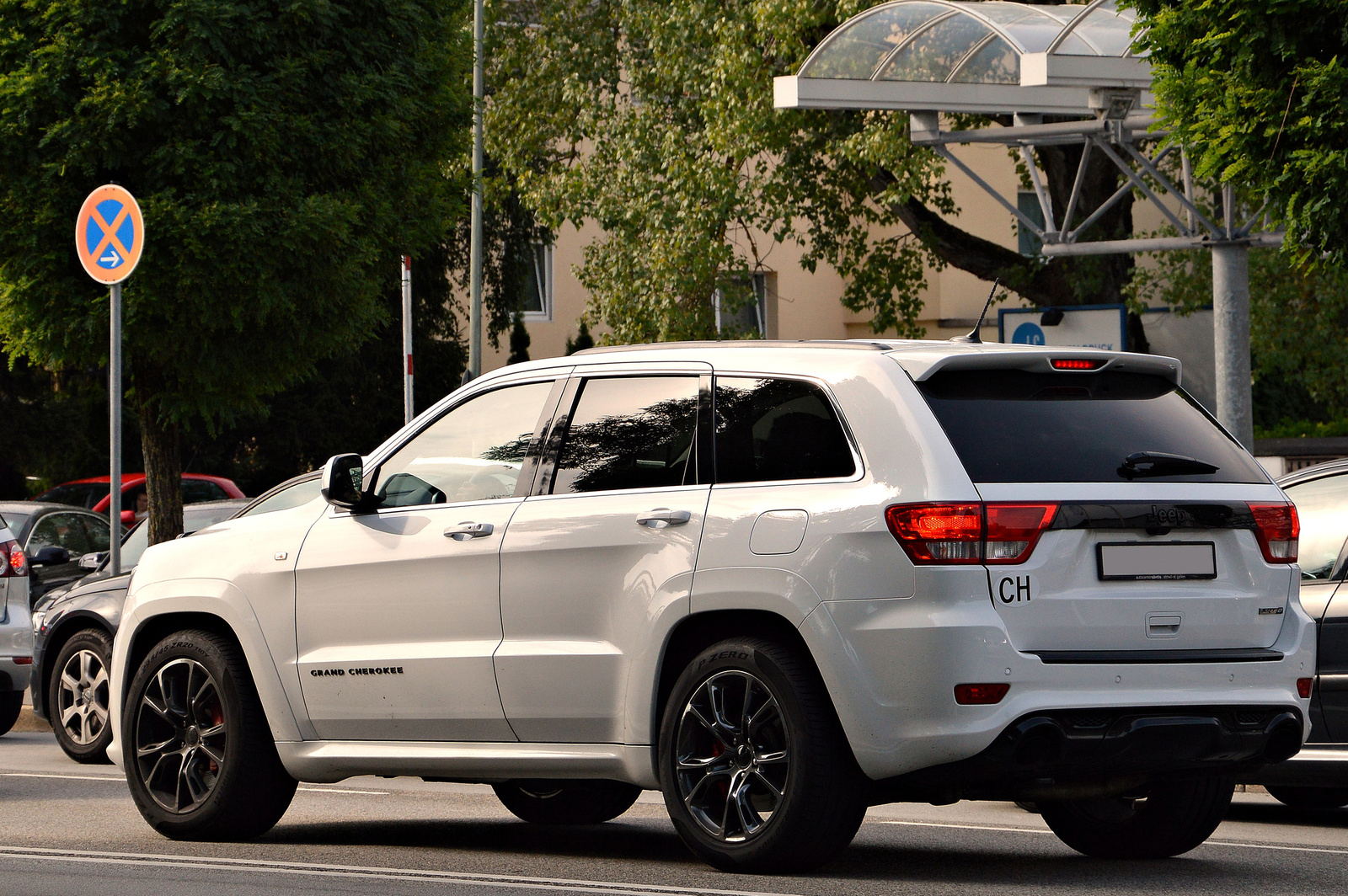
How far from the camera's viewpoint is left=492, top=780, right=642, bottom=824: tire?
8531mm

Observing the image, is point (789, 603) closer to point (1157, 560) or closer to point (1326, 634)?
point (1157, 560)

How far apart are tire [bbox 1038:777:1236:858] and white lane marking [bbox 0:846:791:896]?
5.28ft

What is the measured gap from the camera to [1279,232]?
56.5 feet

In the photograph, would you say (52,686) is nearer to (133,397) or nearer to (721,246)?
(133,397)

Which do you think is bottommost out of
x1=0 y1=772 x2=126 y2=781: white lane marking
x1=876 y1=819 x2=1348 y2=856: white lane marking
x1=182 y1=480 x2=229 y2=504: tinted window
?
x1=0 y1=772 x2=126 y2=781: white lane marking

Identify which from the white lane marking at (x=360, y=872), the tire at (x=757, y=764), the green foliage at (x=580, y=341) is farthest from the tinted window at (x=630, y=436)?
the green foliage at (x=580, y=341)

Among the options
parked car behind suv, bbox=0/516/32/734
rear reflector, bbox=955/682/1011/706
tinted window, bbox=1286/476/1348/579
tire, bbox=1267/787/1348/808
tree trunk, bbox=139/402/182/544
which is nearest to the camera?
rear reflector, bbox=955/682/1011/706

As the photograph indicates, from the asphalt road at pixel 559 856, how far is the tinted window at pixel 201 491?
57.1 ft

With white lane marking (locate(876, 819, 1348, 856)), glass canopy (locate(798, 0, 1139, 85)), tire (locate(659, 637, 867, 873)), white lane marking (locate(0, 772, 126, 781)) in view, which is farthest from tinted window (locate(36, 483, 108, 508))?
tire (locate(659, 637, 867, 873))

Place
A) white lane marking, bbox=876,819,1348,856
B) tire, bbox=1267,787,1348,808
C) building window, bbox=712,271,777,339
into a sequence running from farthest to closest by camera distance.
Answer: building window, bbox=712,271,777,339 → tire, bbox=1267,787,1348,808 → white lane marking, bbox=876,819,1348,856

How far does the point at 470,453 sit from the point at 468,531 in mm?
438

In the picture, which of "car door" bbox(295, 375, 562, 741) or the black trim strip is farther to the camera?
"car door" bbox(295, 375, 562, 741)

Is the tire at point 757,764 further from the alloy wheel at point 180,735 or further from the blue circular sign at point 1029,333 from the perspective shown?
the blue circular sign at point 1029,333

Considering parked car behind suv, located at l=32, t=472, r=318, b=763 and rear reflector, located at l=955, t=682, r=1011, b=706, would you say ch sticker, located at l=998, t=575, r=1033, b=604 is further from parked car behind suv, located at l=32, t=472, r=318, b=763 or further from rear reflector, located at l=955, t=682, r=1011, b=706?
parked car behind suv, located at l=32, t=472, r=318, b=763
